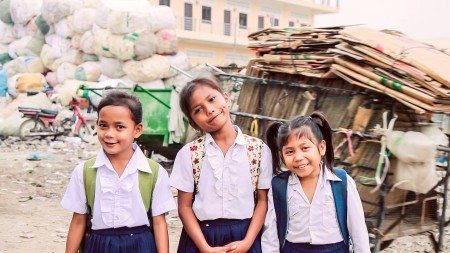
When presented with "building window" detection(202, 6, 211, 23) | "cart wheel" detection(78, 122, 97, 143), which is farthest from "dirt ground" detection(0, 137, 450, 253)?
"building window" detection(202, 6, 211, 23)

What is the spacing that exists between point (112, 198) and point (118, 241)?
183mm

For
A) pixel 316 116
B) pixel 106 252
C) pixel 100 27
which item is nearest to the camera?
pixel 106 252

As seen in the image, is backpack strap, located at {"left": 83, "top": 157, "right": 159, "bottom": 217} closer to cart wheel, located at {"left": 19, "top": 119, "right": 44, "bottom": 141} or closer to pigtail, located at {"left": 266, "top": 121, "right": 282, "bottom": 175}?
pigtail, located at {"left": 266, "top": 121, "right": 282, "bottom": 175}

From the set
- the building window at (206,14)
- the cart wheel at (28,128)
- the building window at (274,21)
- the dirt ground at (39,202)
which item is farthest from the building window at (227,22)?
the dirt ground at (39,202)

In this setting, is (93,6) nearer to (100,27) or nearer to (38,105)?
(100,27)

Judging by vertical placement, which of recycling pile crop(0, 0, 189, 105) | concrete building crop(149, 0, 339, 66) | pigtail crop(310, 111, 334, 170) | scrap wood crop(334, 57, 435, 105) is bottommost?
pigtail crop(310, 111, 334, 170)

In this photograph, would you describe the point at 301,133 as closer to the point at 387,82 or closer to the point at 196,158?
the point at 196,158

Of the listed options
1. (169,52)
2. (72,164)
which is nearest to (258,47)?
(72,164)

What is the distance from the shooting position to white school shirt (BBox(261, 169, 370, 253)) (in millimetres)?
2283

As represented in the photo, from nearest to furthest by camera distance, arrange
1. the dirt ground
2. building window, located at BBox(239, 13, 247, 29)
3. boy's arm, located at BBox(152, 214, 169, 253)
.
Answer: boy's arm, located at BBox(152, 214, 169, 253) < the dirt ground < building window, located at BBox(239, 13, 247, 29)

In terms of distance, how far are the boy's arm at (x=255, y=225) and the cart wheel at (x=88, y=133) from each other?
8.95 m

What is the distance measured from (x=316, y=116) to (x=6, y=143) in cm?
981

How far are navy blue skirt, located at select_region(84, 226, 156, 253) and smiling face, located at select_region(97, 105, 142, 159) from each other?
0.34 meters

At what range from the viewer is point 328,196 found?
2.30 m
